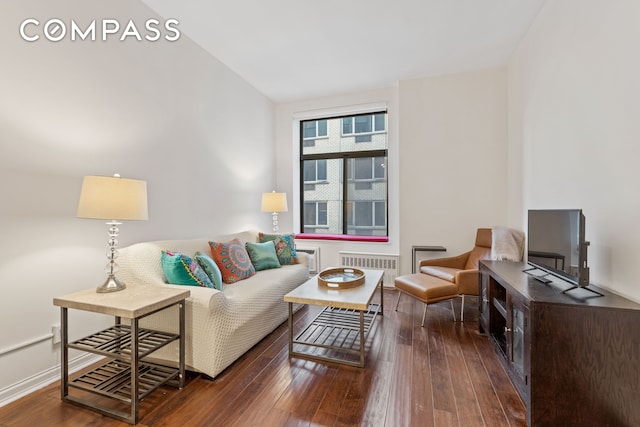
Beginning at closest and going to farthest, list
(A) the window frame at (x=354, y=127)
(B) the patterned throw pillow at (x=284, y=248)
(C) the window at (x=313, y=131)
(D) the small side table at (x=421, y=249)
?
(B) the patterned throw pillow at (x=284, y=248) < (D) the small side table at (x=421, y=249) < (A) the window frame at (x=354, y=127) < (C) the window at (x=313, y=131)

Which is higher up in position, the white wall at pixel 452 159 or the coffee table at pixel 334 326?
the white wall at pixel 452 159

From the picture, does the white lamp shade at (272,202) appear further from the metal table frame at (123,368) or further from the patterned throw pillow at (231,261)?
the metal table frame at (123,368)

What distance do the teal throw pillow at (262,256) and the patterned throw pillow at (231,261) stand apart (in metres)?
0.20

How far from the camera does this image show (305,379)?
1904mm

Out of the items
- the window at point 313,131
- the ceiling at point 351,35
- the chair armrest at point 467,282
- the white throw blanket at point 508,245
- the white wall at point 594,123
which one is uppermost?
the ceiling at point 351,35

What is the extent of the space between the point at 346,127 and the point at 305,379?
371cm

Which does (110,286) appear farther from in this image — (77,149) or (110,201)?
(77,149)

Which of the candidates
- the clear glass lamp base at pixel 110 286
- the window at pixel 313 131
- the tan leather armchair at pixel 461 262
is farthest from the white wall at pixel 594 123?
the clear glass lamp base at pixel 110 286

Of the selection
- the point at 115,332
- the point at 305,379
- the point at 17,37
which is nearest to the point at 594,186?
the point at 305,379

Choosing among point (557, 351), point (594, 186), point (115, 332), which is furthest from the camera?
point (115, 332)

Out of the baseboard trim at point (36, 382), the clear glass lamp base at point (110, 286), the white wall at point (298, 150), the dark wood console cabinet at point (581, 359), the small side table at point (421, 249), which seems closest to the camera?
the dark wood console cabinet at point (581, 359)

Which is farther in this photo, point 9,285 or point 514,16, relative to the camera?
point 514,16

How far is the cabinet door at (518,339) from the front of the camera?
156 centimetres

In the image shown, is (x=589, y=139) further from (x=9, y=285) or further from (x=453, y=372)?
(x=9, y=285)
